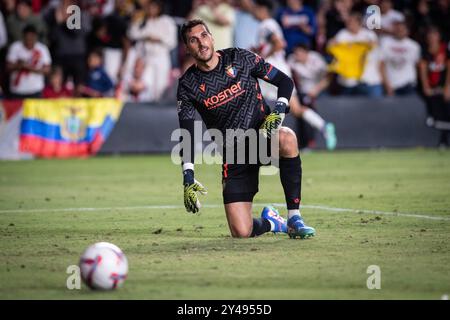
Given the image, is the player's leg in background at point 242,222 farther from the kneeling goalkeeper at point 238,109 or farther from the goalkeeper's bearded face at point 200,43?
the goalkeeper's bearded face at point 200,43

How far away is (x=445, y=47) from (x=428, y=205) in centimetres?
1042

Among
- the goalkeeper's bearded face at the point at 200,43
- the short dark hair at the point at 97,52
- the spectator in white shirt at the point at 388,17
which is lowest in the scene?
the goalkeeper's bearded face at the point at 200,43

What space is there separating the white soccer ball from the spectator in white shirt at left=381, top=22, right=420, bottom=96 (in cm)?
1558

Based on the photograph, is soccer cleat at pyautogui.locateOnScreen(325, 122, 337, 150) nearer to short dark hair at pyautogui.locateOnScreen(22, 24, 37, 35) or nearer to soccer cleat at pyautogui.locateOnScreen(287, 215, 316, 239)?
short dark hair at pyautogui.locateOnScreen(22, 24, 37, 35)

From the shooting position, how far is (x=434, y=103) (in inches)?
824

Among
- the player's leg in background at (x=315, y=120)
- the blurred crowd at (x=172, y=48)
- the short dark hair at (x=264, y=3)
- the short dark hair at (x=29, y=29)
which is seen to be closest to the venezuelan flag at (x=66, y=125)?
the blurred crowd at (x=172, y=48)

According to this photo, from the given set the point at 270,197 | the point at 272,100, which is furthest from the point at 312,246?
the point at 272,100

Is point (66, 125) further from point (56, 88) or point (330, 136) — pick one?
point (330, 136)

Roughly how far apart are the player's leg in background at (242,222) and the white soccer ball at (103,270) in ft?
8.20

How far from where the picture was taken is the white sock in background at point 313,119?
2002cm

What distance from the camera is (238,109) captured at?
9.34 meters

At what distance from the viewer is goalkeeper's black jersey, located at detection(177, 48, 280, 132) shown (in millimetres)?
9250

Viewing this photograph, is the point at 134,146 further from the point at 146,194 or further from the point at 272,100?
the point at 146,194

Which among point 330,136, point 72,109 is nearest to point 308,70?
point 330,136
